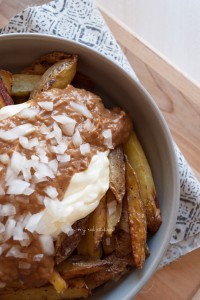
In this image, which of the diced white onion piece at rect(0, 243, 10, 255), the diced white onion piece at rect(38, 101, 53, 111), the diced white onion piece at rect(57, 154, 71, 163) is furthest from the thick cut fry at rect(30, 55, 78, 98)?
the diced white onion piece at rect(0, 243, 10, 255)

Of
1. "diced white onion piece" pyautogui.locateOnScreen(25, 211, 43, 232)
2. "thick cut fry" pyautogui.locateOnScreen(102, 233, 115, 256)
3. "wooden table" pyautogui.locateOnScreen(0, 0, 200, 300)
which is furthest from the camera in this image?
"wooden table" pyautogui.locateOnScreen(0, 0, 200, 300)

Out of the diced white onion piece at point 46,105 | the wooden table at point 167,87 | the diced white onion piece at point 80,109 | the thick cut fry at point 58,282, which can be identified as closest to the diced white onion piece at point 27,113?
the diced white onion piece at point 46,105

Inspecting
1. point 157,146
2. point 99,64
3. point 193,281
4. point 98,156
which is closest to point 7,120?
point 98,156

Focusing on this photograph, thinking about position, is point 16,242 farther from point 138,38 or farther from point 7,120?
point 138,38

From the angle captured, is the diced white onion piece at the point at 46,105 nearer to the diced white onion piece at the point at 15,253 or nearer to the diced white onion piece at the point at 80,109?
the diced white onion piece at the point at 80,109

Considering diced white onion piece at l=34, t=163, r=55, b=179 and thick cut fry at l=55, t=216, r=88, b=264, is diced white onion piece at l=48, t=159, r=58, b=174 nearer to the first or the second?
diced white onion piece at l=34, t=163, r=55, b=179

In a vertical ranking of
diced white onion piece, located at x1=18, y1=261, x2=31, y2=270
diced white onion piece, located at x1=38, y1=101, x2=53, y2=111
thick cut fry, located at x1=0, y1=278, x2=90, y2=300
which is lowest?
thick cut fry, located at x1=0, y1=278, x2=90, y2=300

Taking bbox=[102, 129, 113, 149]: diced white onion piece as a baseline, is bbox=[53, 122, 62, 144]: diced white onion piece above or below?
below

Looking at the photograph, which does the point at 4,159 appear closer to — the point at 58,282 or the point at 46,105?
the point at 46,105
